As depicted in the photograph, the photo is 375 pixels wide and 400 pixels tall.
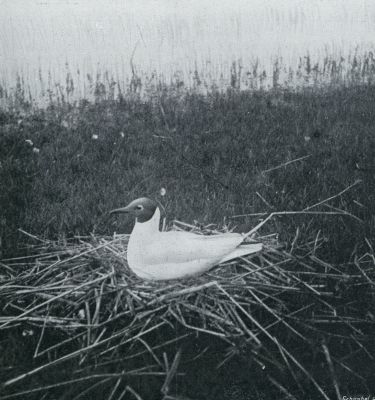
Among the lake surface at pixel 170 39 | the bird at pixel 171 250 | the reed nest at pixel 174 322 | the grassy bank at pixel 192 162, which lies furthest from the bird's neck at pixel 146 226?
the lake surface at pixel 170 39

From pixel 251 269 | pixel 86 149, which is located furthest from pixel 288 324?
pixel 86 149

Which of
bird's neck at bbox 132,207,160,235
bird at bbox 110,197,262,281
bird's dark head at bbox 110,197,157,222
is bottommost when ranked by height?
bird at bbox 110,197,262,281

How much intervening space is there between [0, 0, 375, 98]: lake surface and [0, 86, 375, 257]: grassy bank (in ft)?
1.40

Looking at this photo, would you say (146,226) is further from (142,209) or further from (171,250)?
(171,250)

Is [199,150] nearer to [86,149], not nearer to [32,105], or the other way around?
[86,149]

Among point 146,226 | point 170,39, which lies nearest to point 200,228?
point 146,226

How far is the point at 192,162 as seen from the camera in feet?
11.0

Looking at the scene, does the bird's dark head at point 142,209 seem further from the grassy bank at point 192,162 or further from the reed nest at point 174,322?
the grassy bank at point 192,162

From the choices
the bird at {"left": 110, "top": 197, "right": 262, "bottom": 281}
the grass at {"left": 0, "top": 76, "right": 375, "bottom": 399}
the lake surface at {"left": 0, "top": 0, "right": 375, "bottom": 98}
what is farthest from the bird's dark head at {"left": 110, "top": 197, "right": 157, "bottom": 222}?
the lake surface at {"left": 0, "top": 0, "right": 375, "bottom": 98}

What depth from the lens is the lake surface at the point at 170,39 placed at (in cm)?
340

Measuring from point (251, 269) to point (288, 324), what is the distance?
398 millimetres

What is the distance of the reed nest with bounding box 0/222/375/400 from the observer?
167cm

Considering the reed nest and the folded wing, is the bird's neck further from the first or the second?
the reed nest

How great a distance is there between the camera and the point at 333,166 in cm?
328
